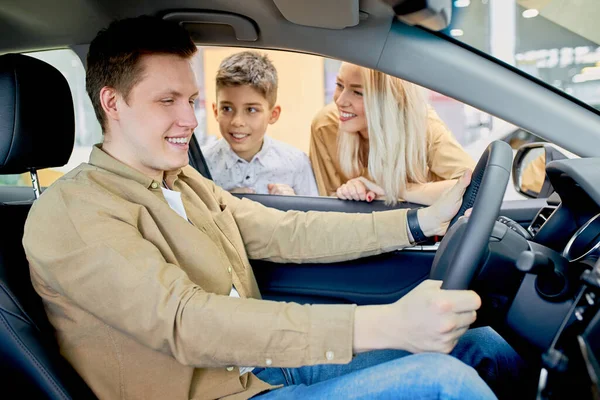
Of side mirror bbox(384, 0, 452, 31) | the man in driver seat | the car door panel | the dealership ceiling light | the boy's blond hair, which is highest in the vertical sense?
the dealership ceiling light

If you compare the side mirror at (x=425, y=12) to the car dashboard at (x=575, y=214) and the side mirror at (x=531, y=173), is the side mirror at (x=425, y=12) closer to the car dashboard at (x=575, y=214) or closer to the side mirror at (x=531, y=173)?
the car dashboard at (x=575, y=214)

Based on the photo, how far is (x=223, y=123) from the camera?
240 cm

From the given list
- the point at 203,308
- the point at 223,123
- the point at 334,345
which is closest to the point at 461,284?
the point at 334,345

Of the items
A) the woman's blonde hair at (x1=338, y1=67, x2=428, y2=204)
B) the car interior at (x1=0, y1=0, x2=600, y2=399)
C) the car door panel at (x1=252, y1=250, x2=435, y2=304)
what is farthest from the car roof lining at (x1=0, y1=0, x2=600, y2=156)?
the car door panel at (x1=252, y1=250, x2=435, y2=304)

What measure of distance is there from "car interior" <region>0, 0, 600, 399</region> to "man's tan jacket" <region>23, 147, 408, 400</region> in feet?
0.33

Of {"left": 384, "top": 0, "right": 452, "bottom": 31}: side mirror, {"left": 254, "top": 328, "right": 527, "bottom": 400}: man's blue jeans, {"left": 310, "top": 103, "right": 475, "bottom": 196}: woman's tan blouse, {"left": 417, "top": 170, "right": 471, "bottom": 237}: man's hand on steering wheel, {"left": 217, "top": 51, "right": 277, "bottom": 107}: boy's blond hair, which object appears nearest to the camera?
{"left": 254, "top": 328, "right": 527, "bottom": 400}: man's blue jeans

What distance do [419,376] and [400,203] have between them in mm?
994

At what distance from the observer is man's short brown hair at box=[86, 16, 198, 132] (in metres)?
1.45

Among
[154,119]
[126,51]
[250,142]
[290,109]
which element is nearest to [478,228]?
[154,119]

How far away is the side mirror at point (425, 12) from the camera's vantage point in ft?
4.36

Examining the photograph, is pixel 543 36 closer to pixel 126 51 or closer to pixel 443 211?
pixel 443 211

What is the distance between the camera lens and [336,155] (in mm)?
2342

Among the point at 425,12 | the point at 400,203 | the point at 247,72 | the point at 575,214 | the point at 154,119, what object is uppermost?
the point at 425,12

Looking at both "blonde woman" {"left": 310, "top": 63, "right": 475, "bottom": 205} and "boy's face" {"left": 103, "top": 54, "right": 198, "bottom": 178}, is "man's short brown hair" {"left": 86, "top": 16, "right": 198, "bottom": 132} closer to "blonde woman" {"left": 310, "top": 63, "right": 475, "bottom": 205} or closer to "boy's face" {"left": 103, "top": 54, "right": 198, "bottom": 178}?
"boy's face" {"left": 103, "top": 54, "right": 198, "bottom": 178}
